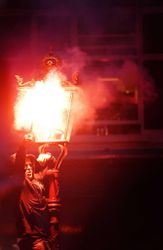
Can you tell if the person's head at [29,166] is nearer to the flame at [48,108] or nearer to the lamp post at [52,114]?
the lamp post at [52,114]

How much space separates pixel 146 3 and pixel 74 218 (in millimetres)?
4460

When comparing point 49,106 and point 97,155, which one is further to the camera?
point 97,155

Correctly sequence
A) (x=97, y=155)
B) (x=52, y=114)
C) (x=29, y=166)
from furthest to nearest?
(x=97, y=155), (x=29, y=166), (x=52, y=114)

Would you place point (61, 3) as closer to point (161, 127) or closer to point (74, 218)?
point (161, 127)

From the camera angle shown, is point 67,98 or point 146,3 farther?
point 146,3

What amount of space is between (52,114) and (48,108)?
0.32ft

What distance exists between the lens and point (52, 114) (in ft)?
23.5

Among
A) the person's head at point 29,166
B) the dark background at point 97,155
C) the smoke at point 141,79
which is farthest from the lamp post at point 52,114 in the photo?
the smoke at point 141,79

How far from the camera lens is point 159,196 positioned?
10.4 meters

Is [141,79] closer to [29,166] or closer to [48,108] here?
[48,108]

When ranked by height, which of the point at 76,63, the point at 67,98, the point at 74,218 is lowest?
the point at 74,218

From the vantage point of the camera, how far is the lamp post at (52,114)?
708 cm

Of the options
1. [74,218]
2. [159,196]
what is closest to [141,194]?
[159,196]

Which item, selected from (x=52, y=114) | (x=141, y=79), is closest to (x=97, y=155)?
(x=141, y=79)
